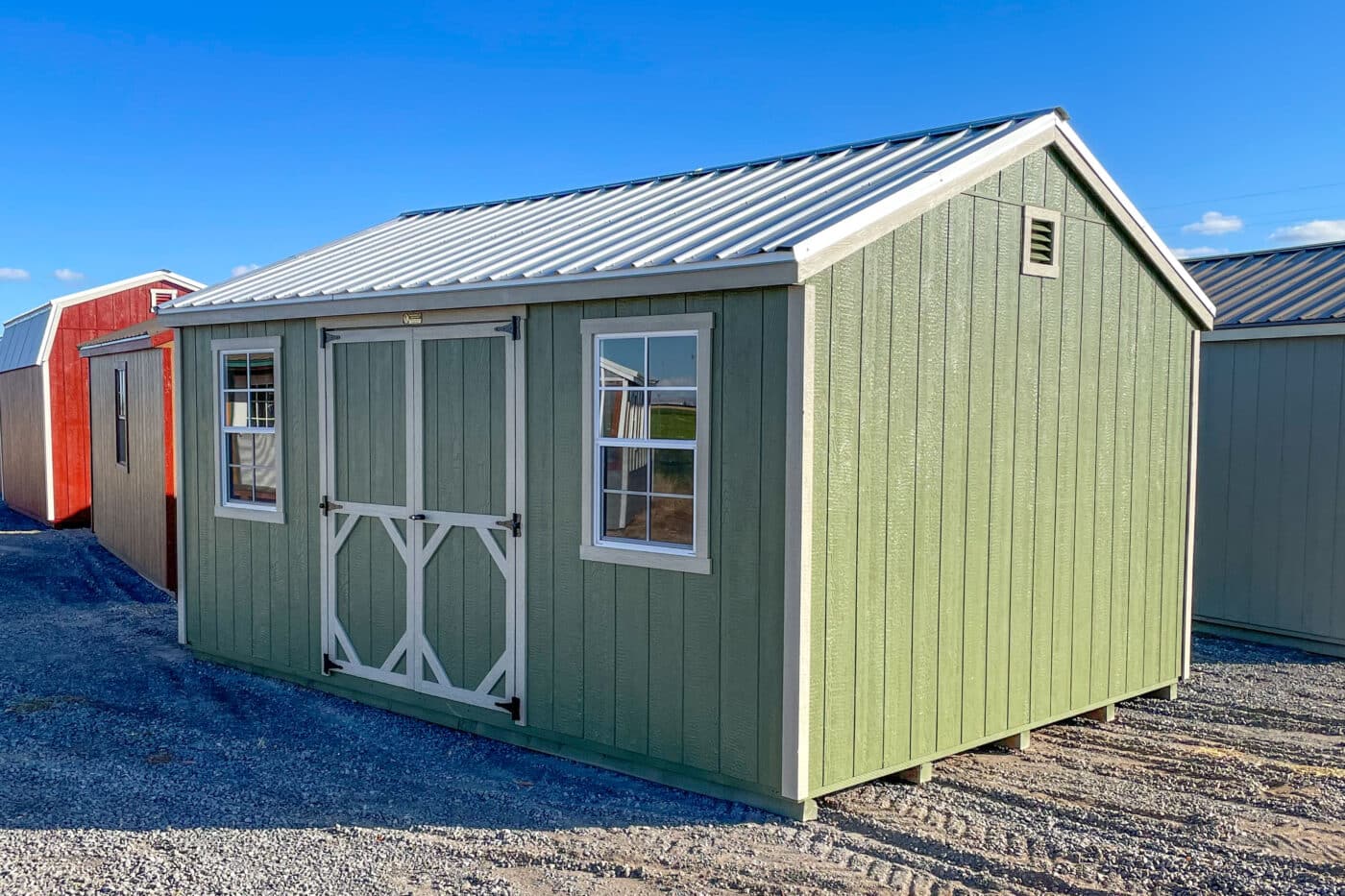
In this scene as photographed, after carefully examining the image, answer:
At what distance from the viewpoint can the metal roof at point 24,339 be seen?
19.0m

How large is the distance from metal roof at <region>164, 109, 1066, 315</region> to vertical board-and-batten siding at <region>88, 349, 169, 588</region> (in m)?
3.64

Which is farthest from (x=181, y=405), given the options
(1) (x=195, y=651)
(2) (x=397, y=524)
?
(2) (x=397, y=524)

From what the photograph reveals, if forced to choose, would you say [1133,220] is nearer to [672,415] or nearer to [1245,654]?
[672,415]

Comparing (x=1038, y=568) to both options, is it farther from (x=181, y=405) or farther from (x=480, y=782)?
(x=181, y=405)

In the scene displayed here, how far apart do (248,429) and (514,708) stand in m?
3.12

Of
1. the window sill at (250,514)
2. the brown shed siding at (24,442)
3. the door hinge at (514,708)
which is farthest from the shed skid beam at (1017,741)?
the brown shed siding at (24,442)

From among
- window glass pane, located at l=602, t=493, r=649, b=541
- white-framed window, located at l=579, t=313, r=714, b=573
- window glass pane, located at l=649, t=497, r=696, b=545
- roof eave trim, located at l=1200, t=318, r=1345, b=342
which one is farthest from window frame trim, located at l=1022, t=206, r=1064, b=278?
roof eave trim, located at l=1200, t=318, r=1345, b=342

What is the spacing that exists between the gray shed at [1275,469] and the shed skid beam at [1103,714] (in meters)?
3.04

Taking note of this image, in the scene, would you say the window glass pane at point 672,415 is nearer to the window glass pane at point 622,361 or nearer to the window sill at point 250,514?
the window glass pane at point 622,361

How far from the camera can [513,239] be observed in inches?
303

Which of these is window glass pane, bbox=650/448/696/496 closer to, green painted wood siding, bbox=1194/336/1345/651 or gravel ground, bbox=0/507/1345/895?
gravel ground, bbox=0/507/1345/895

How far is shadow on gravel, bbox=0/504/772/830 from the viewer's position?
5.41 meters

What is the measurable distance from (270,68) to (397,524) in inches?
681

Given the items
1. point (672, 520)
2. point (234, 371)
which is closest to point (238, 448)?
point (234, 371)
